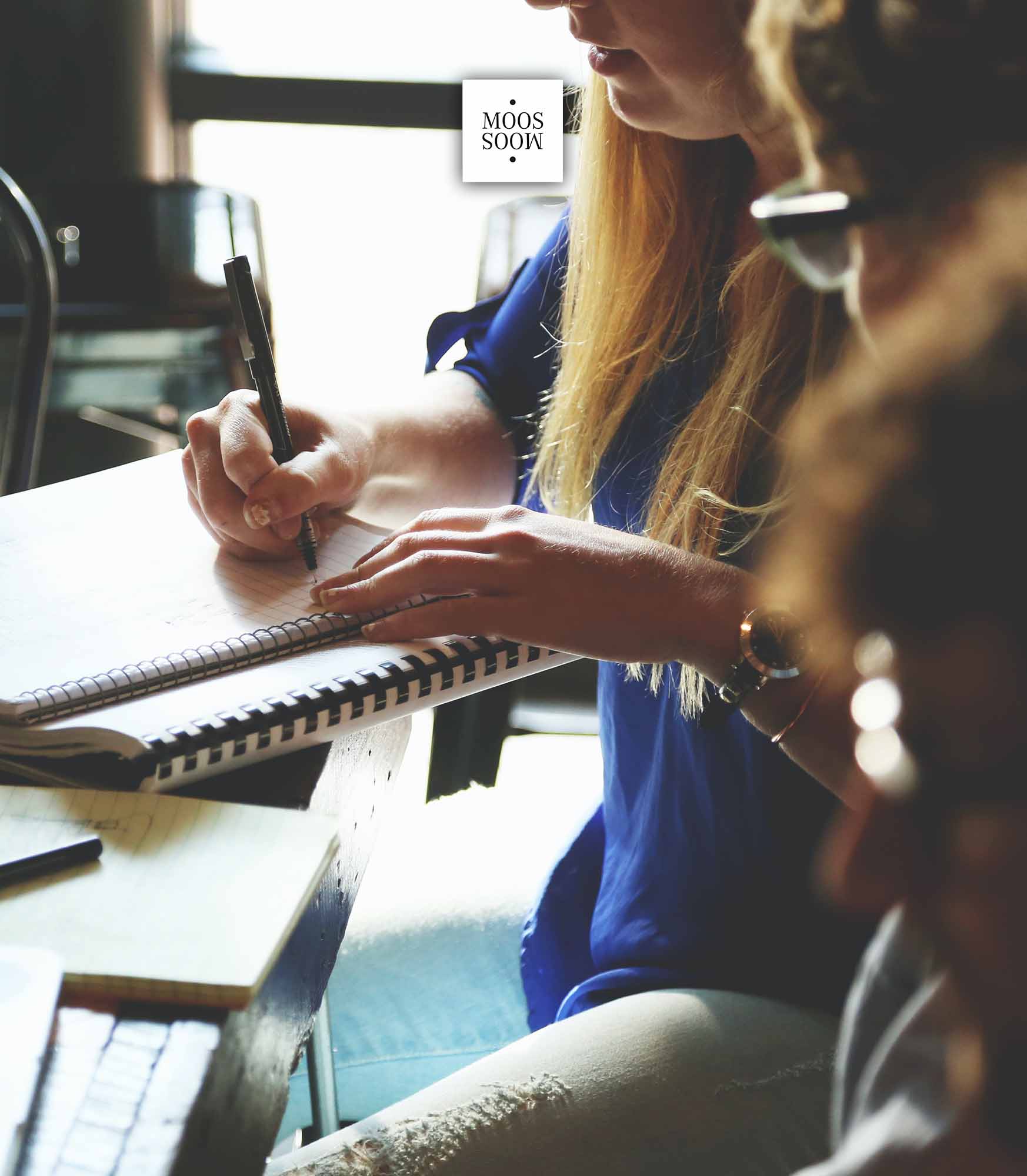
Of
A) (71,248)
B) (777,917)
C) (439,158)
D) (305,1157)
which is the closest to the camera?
(305,1157)

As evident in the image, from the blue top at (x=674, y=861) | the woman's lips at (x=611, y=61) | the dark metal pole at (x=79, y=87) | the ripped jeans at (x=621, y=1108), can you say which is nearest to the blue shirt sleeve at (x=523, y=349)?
the blue top at (x=674, y=861)

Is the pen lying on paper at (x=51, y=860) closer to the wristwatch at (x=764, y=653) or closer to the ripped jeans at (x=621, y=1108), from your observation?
the ripped jeans at (x=621, y=1108)

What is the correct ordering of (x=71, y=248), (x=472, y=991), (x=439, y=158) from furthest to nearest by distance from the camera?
(x=439, y=158)
(x=71, y=248)
(x=472, y=991)

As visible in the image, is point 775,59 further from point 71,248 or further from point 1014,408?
point 71,248

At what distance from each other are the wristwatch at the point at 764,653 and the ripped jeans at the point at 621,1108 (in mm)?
171

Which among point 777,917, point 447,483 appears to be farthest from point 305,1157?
point 447,483

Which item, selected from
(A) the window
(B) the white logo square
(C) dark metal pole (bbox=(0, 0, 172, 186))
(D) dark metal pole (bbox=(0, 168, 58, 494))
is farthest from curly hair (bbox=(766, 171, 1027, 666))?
(C) dark metal pole (bbox=(0, 0, 172, 186))

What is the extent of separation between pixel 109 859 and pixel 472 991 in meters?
0.45

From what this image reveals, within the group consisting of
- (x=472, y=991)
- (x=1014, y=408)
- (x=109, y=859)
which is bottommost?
(x=472, y=991)

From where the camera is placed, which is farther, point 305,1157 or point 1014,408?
point 305,1157

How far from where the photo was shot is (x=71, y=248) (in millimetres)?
2756

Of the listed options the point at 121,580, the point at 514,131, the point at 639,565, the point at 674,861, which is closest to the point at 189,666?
the point at 121,580

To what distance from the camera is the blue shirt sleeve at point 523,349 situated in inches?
41.3

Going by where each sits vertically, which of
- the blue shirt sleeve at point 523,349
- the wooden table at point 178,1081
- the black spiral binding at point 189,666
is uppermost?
the blue shirt sleeve at point 523,349
